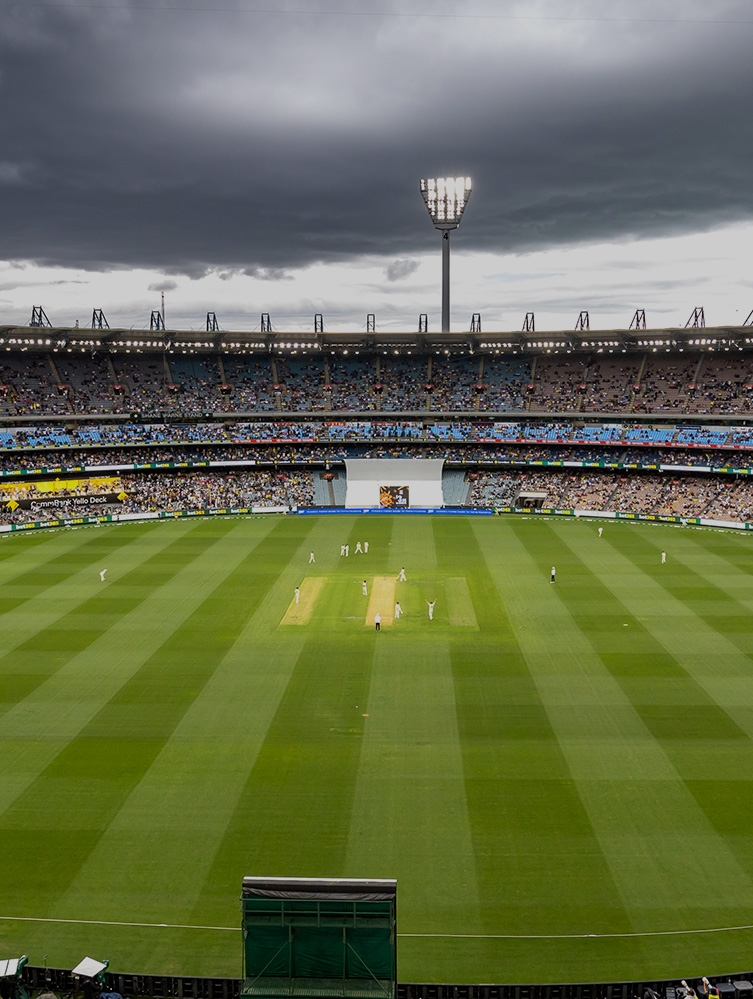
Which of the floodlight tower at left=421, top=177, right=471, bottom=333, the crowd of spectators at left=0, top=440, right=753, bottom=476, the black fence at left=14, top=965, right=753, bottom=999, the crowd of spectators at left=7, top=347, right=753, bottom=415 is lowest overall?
the black fence at left=14, top=965, right=753, bottom=999

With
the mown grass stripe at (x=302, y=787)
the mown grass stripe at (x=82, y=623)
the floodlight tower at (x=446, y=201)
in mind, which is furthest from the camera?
the floodlight tower at (x=446, y=201)

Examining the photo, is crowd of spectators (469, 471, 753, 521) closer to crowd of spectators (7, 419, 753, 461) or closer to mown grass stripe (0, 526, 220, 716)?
crowd of spectators (7, 419, 753, 461)

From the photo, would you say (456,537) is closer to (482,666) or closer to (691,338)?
(482,666)

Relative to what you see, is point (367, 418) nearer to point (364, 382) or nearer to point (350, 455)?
point (364, 382)

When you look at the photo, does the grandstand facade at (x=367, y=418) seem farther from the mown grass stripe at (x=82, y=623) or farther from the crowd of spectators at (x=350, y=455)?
the mown grass stripe at (x=82, y=623)

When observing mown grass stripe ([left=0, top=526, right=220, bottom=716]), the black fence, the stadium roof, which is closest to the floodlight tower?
the stadium roof

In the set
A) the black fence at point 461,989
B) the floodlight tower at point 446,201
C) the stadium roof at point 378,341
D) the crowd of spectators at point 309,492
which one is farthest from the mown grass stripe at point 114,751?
the floodlight tower at point 446,201
